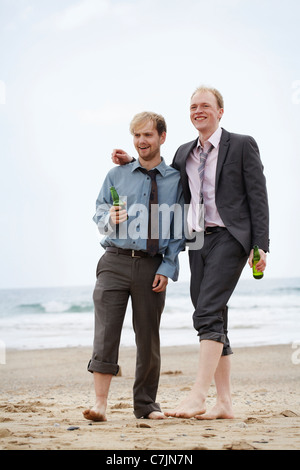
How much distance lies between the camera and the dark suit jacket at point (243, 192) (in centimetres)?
373

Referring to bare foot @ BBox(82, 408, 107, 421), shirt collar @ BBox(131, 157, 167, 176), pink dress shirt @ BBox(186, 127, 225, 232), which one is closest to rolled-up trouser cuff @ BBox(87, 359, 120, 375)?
bare foot @ BBox(82, 408, 107, 421)

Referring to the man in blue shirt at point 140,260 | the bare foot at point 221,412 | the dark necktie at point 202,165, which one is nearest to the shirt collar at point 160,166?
the man in blue shirt at point 140,260

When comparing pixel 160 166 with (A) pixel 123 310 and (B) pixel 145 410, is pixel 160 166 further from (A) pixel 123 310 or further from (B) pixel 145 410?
(B) pixel 145 410

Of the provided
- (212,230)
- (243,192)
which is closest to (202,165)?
(243,192)

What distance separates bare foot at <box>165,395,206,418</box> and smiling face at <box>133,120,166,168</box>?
64.1 inches

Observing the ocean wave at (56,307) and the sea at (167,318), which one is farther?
the ocean wave at (56,307)

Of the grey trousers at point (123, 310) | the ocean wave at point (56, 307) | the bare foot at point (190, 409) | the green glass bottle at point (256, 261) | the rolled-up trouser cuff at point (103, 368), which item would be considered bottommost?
the ocean wave at point (56, 307)

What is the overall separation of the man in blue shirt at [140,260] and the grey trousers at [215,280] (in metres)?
0.22

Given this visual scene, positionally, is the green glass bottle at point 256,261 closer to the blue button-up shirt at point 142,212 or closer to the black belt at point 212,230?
the black belt at point 212,230
